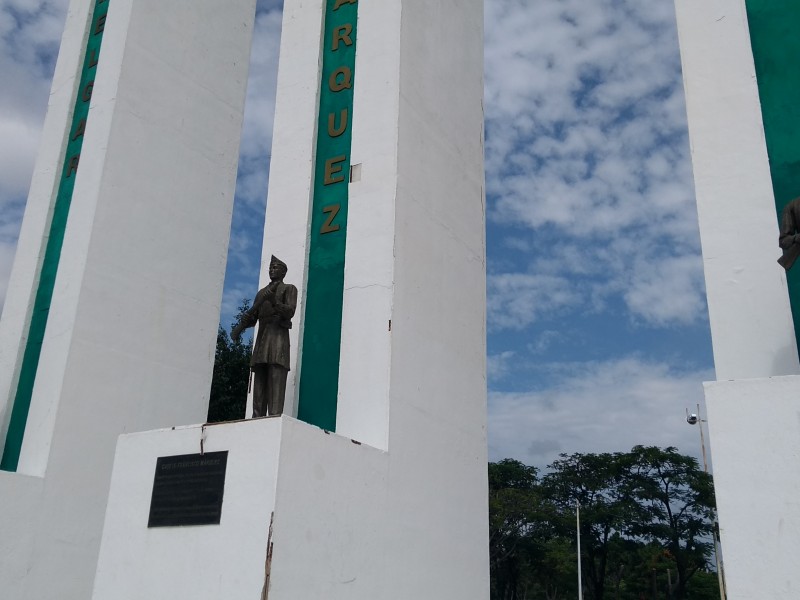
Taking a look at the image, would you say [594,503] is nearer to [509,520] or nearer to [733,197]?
[509,520]

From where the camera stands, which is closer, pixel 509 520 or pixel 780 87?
pixel 780 87

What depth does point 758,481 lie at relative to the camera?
596 centimetres

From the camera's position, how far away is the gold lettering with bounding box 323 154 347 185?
11.1m

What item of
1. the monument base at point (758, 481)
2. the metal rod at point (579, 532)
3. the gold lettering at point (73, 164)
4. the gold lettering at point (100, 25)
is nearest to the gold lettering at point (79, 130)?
the gold lettering at point (73, 164)

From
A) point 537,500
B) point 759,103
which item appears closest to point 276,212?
point 759,103

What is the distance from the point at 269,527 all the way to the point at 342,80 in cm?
664

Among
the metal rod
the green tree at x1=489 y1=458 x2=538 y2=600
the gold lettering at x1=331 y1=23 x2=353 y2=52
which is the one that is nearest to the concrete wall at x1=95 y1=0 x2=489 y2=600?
the gold lettering at x1=331 y1=23 x2=353 y2=52

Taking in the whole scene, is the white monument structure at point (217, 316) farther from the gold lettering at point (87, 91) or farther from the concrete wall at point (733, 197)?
the concrete wall at point (733, 197)

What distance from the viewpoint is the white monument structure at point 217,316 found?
791 centimetres

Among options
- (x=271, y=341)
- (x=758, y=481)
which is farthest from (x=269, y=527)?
(x=758, y=481)

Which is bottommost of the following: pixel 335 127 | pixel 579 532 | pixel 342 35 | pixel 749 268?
pixel 749 268

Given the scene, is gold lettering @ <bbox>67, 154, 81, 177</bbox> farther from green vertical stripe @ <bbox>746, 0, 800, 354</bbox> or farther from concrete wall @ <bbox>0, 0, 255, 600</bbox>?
green vertical stripe @ <bbox>746, 0, 800, 354</bbox>

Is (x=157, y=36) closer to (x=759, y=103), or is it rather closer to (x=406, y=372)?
(x=406, y=372)

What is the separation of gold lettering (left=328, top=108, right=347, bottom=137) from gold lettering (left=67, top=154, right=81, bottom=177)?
4.37 meters
